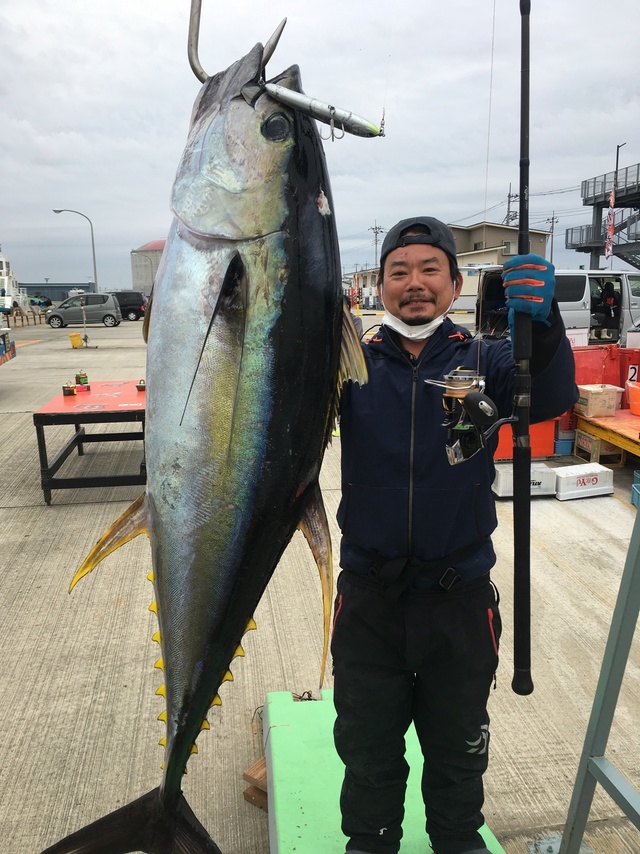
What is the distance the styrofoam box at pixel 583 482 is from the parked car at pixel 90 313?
30316 mm

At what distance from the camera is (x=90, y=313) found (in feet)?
105

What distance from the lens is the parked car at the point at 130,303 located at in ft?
123

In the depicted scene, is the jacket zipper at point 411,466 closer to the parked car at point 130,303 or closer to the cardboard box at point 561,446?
the cardboard box at point 561,446

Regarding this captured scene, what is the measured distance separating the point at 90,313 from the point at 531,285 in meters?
33.4

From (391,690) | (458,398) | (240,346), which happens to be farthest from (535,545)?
(240,346)

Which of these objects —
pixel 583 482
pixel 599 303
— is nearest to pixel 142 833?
pixel 583 482

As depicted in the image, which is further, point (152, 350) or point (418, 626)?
point (418, 626)

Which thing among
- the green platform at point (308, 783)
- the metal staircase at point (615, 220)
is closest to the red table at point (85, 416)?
the green platform at point (308, 783)

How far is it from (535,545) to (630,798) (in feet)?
10.1

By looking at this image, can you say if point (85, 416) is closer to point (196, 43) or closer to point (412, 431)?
point (412, 431)

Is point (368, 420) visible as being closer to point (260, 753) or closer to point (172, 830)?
point (172, 830)

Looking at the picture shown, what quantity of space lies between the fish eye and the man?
1.94 ft

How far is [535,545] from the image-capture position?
478cm

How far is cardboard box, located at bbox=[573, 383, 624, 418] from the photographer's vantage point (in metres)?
6.48
